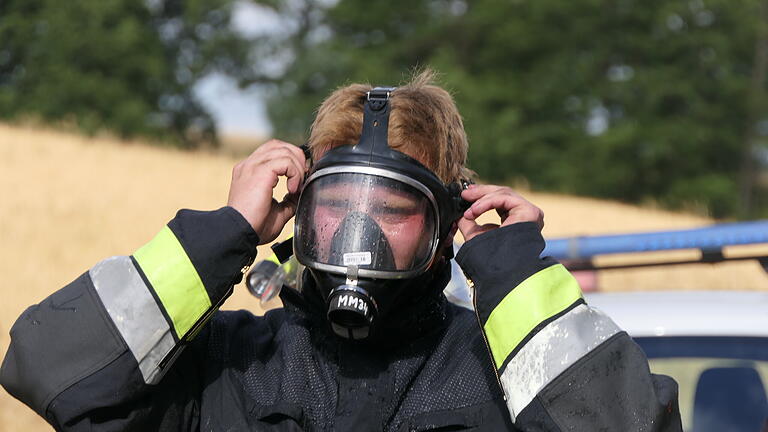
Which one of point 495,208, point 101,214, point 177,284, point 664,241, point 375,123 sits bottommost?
point 101,214

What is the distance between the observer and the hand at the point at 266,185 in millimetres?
2340

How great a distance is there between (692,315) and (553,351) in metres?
1.47

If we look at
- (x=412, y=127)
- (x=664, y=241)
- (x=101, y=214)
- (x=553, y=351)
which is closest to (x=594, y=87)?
(x=101, y=214)

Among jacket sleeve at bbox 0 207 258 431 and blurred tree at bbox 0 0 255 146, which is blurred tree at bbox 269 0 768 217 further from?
jacket sleeve at bbox 0 207 258 431

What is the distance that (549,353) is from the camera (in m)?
2.12

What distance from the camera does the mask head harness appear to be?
2266 millimetres

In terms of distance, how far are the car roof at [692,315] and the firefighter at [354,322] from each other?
1.02m

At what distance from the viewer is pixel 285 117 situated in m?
35.4

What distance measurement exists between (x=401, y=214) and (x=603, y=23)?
118 feet

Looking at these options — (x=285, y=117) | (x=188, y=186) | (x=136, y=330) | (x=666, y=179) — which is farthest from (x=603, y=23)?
(x=136, y=330)

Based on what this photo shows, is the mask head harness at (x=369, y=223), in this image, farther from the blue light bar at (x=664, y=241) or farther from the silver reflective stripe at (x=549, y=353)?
the blue light bar at (x=664, y=241)

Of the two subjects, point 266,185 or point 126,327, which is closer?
point 126,327

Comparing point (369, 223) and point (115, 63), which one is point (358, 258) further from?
point (115, 63)

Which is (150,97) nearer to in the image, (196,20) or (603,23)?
(196,20)
